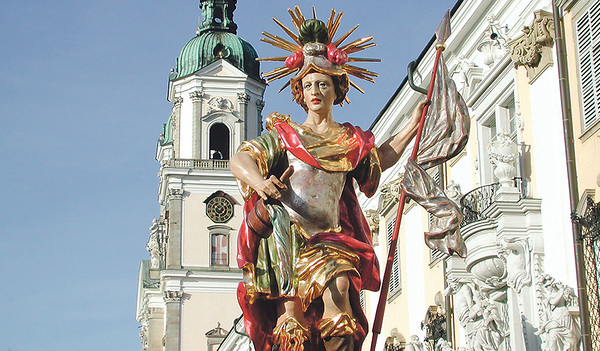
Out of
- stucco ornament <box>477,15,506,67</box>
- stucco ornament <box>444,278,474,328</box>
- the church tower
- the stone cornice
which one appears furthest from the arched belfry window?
stucco ornament <box>444,278,474,328</box>

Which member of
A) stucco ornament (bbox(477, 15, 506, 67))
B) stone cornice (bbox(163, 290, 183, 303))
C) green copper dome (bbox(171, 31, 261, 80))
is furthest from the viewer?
green copper dome (bbox(171, 31, 261, 80))

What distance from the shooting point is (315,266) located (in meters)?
6.62

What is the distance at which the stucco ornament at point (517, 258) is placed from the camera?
54.7 ft

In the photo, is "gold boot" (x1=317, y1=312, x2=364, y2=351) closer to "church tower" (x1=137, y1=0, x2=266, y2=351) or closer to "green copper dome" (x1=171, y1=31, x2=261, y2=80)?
"church tower" (x1=137, y1=0, x2=266, y2=351)

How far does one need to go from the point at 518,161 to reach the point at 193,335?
3383cm

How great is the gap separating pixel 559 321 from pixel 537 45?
4347 millimetres

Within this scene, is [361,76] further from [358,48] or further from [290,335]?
[290,335]

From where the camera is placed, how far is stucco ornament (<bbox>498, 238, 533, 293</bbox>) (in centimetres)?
1667

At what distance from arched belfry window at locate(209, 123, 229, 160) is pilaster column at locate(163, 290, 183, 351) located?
6889 mm

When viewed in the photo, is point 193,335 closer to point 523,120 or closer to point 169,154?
point 169,154

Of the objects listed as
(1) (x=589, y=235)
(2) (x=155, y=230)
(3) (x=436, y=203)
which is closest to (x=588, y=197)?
(1) (x=589, y=235)

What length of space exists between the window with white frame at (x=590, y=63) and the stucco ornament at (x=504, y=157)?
195cm

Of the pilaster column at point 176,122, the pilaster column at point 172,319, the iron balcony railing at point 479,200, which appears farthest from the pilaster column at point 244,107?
the iron balcony railing at point 479,200

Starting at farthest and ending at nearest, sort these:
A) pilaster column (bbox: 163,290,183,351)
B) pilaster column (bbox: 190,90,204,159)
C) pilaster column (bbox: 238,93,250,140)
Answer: pilaster column (bbox: 238,93,250,140), pilaster column (bbox: 190,90,204,159), pilaster column (bbox: 163,290,183,351)
